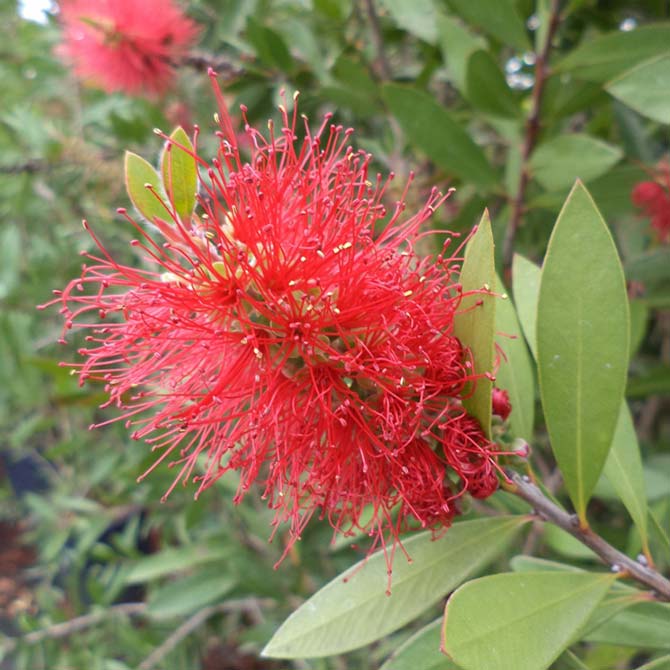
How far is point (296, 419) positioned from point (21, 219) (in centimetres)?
207

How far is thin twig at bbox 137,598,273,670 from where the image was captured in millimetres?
1904

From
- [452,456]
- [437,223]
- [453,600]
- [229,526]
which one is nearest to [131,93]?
[437,223]

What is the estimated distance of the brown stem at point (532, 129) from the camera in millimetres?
1350

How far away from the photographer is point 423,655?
0.84m

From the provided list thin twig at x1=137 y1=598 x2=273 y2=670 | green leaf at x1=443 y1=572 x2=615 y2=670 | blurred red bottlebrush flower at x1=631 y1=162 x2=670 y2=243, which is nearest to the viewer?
green leaf at x1=443 y1=572 x2=615 y2=670

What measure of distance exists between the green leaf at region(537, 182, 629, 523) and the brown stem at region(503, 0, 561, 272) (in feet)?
2.27

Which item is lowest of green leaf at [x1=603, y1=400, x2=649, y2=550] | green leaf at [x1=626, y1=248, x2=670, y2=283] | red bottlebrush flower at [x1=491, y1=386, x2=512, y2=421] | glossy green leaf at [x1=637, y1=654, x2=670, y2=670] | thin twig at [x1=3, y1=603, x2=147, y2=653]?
thin twig at [x1=3, y1=603, x2=147, y2=653]

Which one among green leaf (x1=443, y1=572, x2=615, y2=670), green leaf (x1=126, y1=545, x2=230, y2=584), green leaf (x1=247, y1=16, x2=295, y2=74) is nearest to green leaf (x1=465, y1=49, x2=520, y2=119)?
green leaf (x1=247, y1=16, x2=295, y2=74)

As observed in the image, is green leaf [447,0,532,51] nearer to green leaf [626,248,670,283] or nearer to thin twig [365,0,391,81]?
thin twig [365,0,391,81]

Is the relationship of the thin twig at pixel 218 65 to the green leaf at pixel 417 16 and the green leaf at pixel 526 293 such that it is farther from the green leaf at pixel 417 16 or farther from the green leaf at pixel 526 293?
the green leaf at pixel 526 293

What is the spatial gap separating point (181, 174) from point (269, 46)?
923 mm

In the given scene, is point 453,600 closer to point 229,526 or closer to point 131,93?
point 229,526

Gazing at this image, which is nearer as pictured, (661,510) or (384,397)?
(384,397)

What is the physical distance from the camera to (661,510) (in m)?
1.27
